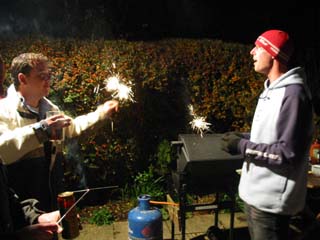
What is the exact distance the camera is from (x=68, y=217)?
2887 mm

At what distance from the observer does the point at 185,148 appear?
14.5 feet

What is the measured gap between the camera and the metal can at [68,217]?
283 cm

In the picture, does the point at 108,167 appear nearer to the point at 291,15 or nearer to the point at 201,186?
the point at 201,186

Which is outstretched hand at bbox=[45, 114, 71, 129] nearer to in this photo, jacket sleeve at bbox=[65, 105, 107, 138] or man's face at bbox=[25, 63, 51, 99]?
man's face at bbox=[25, 63, 51, 99]

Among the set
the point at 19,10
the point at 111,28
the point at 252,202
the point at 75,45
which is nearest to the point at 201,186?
the point at 252,202

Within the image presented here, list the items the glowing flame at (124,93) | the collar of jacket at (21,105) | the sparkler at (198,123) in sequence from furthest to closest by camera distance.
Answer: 1. the sparkler at (198,123)
2. the glowing flame at (124,93)
3. the collar of jacket at (21,105)

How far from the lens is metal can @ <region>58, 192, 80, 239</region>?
2826 millimetres

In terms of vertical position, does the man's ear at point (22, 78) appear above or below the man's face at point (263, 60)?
below

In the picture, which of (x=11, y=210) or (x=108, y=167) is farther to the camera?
(x=108, y=167)

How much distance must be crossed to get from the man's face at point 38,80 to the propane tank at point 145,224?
6.40 ft

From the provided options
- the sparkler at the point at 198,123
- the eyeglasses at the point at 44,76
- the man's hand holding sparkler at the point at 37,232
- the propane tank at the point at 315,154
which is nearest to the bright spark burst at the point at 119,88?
the sparkler at the point at 198,123

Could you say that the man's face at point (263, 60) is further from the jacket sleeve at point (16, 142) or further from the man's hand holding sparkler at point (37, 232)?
the man's hand holding sparkler at point (37, 232)

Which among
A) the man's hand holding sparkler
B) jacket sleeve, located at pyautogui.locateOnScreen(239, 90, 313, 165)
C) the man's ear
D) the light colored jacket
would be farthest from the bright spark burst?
the man's hand holding sparkler

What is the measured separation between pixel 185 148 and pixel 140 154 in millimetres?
2271
